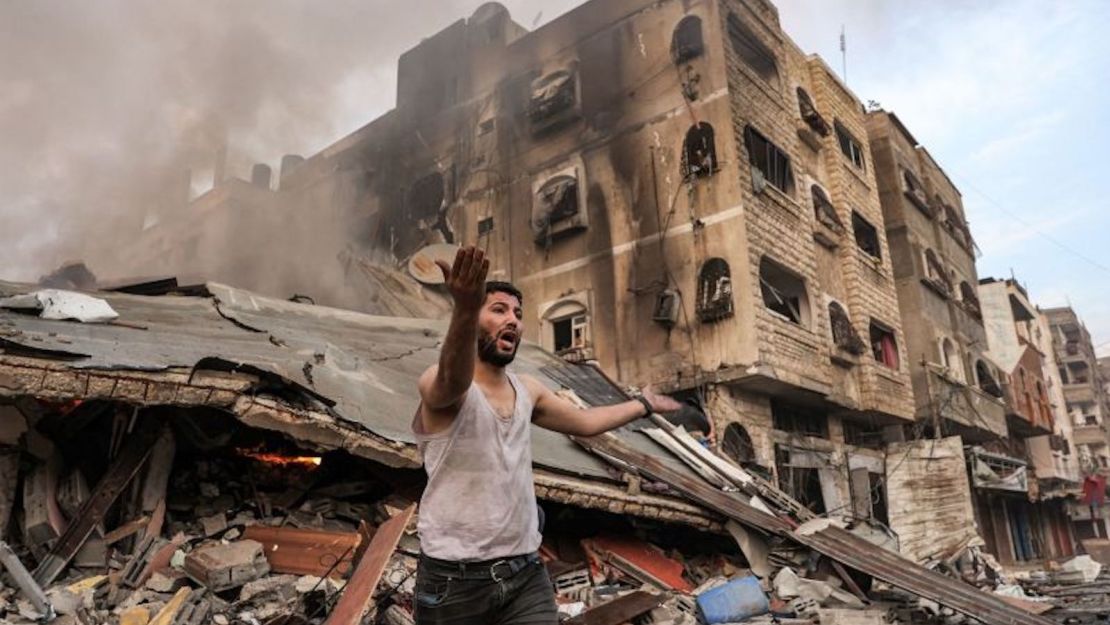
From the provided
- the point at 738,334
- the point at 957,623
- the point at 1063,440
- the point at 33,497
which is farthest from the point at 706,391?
the point at 1063,440

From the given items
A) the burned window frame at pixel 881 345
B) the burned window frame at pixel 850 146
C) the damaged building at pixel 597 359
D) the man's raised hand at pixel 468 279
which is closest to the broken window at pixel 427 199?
the damaged building at pixel 597 359

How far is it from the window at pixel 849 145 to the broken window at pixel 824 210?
2809 millimetres

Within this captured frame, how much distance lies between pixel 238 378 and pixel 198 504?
144cm

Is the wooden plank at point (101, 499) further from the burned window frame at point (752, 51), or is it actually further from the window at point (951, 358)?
the window at point (951, 358)

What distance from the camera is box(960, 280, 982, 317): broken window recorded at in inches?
949

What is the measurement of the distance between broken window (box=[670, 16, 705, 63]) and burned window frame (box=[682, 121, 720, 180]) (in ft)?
5.65

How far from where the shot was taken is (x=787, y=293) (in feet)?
51.6

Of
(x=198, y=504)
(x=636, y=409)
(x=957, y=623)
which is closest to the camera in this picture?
(x=636, y=409)

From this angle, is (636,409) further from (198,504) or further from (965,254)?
(965,254)

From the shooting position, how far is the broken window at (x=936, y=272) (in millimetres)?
21531

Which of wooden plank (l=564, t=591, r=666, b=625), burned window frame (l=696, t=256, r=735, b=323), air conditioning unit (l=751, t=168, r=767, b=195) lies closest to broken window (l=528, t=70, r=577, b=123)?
air conditioning unit (l=751, t=168, r=767, b=195)

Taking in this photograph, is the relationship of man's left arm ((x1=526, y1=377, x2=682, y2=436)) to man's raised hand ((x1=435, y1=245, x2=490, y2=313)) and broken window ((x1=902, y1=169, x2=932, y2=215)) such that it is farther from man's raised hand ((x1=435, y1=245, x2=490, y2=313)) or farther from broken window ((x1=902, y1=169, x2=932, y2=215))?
broken window ((x1=902, y1=169, x2=932, y2=215))

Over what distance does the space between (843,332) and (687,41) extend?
7577 mm

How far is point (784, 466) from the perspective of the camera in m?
13.9
